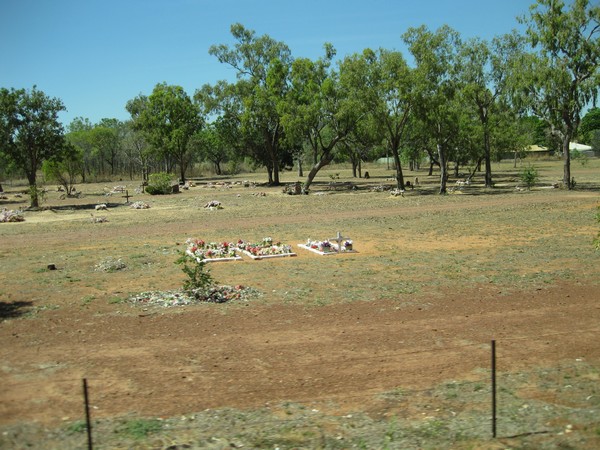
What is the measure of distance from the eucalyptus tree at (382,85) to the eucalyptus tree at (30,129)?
20.2 metres

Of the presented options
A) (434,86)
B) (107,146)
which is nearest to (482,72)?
(434,86)

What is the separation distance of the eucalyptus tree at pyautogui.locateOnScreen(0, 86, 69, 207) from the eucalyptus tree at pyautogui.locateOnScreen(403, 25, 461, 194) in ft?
79.8

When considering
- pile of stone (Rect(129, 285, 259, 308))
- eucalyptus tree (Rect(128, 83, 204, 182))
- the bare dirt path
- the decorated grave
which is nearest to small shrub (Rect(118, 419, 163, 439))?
the bare dirt path

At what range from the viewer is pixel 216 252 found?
18.0 m

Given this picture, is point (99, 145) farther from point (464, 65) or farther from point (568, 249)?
point (568, 249)

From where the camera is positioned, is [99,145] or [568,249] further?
[99,145]

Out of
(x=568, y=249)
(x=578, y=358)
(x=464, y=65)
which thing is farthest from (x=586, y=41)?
(x=578, y=358)

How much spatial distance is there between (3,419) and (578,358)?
7.64m

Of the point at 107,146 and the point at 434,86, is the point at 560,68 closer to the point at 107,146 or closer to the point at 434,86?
the point at 434,86

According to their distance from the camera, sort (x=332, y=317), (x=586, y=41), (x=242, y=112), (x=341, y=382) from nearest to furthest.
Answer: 1. (x=341, y=382)
2. (x=332, y=317)
3. (x=586, y=41)
4. (x=242, y=112)

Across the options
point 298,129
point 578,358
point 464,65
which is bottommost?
point 578,358

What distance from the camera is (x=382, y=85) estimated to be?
40281 millimetres

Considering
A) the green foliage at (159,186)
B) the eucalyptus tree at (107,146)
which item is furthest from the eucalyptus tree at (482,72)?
the eucalyptus tree at (107,146)

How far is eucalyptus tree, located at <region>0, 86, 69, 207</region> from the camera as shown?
3931 cm
